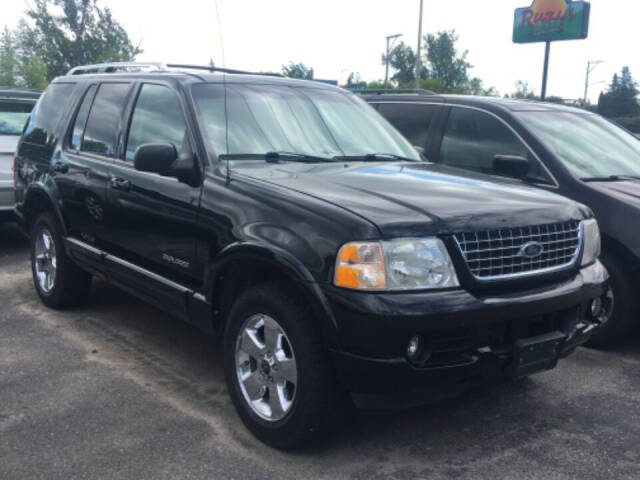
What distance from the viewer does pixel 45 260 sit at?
19.1ft

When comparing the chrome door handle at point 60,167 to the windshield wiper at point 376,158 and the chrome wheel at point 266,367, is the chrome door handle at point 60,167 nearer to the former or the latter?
the windshield wiper at point 376,158

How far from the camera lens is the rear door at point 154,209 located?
3.91 m

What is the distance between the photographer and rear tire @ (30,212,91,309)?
5492mm

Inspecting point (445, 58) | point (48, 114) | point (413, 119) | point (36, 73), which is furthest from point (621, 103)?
point (48, 114)

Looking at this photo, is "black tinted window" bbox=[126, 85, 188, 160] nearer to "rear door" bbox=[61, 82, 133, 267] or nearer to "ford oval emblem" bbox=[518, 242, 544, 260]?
"rear door" bbox=[61, 82, 133, 267]

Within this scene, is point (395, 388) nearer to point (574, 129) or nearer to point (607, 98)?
point (574, 129)

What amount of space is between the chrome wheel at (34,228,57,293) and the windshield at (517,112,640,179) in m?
3.91

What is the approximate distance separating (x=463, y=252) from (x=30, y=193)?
4.08m

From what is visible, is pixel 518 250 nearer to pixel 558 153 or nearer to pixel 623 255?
pixel 623 255

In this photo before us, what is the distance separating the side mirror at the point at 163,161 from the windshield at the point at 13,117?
5009mm

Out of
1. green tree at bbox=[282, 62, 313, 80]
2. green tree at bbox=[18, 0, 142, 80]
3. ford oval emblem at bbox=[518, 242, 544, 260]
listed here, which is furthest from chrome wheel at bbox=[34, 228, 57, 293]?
green tree at bbox=[18, 0, 142, 80]

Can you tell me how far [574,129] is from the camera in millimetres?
5762

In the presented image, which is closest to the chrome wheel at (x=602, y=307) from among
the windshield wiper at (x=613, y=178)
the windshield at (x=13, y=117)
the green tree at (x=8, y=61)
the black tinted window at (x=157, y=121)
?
the windshield wiper at (x=613, y=178)

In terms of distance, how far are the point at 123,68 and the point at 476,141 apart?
9.44 feet
